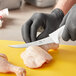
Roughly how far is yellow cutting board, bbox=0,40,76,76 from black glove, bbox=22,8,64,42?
0.34ft

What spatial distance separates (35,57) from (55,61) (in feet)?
0.42

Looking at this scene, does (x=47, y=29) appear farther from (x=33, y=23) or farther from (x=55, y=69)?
(x=55, y=69)

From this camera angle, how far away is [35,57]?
124 cm

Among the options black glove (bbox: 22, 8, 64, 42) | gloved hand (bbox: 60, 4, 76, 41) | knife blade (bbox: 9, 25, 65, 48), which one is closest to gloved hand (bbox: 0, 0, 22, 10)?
black glove (bbox: 22, 8, 64, 42)

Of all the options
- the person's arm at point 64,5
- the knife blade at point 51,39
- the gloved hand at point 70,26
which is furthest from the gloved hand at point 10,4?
the gloved hand at point 70,26

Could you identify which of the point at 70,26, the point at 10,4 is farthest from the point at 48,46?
the point at 10,4

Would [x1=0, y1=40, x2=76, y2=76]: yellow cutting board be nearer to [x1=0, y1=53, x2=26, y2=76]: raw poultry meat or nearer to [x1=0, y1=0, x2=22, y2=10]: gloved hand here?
[x1=0, y1=53, x2=26, y2=76]: raw poultry meat

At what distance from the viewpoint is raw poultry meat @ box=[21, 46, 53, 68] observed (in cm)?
121

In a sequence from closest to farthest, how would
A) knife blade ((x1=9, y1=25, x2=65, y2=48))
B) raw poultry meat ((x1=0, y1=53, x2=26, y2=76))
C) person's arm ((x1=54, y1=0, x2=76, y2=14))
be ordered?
raw poultry meat ((x1=0, y1=53, x2=26, y2=76)) → knife blade ((x1=9, y1=25, x2=65, y2=48)) → person's arm ((x1=54, y1=0, x2=76, y2=14))

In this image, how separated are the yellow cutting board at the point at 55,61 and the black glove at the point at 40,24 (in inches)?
4.1

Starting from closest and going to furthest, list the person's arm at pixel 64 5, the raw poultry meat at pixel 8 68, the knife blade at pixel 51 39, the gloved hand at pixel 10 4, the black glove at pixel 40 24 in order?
the raw poultry meat at pixel 8 68 < the knife blade at pixel 51 39 < the black glove at pixel 40 24 < the person's arm at pixel 64 5 < the gloved hand at pixel 10 4

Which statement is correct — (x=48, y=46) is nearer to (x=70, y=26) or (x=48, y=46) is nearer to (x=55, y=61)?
(x=55, y=61)

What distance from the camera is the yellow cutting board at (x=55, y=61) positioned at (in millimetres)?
1192

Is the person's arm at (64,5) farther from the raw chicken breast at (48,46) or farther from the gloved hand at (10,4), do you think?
the gloved hand at (10,4)
